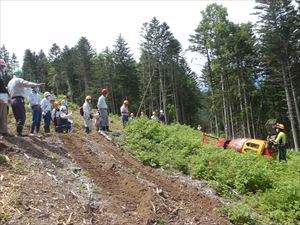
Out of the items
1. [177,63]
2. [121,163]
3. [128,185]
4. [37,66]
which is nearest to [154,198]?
[128,185]

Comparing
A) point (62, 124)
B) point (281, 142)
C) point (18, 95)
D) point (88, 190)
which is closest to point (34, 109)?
point (18, 95)

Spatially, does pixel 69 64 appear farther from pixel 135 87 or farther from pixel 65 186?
pixel 65 186

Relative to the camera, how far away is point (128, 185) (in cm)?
875

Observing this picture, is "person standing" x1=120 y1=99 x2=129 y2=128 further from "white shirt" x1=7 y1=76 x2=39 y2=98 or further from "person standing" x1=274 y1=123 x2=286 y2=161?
"white shirt" x1=7 y1=76 x2=39 y2=98

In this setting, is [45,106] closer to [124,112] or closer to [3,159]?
[3,159]

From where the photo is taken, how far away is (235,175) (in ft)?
38.4

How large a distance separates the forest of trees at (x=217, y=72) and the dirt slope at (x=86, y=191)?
20268 millimetres

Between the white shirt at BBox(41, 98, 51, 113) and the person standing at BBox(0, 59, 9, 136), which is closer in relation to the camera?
the person standing at BBox(0, 59, 9, 136)

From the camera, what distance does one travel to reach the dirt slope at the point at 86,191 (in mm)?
6637

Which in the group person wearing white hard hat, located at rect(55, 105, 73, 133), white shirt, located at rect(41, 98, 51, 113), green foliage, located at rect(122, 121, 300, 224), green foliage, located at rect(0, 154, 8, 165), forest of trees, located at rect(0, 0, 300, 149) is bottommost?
green foliage, located at rect(122, 121, 300, 224)

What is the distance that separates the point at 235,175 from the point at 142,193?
4.28 meters

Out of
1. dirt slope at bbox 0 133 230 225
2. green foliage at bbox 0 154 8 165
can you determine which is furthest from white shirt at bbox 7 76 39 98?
green foliage at bbox 0 154 8 165

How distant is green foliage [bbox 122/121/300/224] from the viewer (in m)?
9.67

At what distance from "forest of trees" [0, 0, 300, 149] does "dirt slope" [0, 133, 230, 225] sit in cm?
2027
